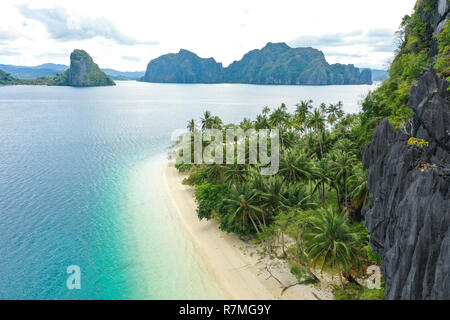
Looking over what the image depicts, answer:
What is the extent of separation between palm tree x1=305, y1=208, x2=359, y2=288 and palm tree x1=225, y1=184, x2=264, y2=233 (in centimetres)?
1029

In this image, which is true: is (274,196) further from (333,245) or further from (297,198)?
(333,245)

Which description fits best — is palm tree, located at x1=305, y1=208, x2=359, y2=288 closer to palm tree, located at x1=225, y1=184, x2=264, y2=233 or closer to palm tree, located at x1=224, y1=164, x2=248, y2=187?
palm tree, located at x1=225, y1=184, x2=264, y2=233

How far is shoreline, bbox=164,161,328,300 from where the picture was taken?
90.7 feet

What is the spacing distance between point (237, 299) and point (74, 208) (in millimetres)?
36911

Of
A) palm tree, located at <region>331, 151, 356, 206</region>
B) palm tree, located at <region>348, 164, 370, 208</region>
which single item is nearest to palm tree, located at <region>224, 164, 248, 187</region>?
palm tree, located at <region>331, 151, 356, 206</region>

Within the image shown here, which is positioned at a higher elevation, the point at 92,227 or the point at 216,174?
the point at 216,174

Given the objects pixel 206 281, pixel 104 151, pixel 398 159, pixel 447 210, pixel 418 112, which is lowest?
pixel 206 281

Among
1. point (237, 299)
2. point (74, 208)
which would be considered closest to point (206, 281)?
point (237, 299)

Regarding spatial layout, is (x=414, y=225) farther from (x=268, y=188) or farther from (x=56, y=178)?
(x=56, y=178)

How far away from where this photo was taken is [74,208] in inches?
1948

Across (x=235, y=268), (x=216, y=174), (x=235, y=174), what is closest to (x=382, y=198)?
(x=235, y=268)

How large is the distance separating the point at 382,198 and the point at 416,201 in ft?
19.5

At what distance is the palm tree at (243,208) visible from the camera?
3509 centimetres

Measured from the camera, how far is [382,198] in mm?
23422
